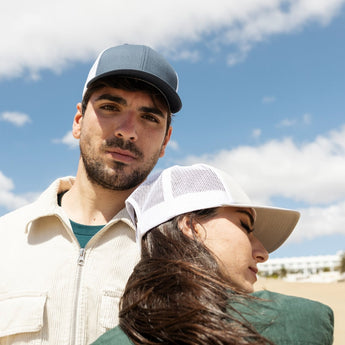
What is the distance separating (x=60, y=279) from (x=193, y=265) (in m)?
1.08

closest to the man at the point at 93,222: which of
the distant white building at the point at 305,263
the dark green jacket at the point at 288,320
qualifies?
the dark green jacket at the point at 288,320

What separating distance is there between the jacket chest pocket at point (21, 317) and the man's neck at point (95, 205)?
0.55 metres

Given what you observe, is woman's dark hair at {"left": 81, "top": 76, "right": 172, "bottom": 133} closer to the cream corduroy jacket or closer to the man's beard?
the man's beard

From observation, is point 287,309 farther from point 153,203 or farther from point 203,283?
point 153,203

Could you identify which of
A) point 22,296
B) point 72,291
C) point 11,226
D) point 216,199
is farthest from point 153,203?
point 11,226

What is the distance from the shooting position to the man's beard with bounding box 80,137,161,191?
8.75ft

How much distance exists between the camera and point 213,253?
180cm

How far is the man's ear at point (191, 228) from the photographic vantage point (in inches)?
72.1

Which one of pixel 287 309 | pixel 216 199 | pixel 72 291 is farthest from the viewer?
pixel 72 291

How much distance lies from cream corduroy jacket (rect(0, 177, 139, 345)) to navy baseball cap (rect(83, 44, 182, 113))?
79 cm

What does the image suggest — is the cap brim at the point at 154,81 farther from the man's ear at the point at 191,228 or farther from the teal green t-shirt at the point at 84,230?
the man's ear at the point at 191,228

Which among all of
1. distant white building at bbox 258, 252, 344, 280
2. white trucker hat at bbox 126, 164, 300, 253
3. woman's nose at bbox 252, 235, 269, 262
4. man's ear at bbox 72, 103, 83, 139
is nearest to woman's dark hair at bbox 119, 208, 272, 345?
white trucker hat at bbox 126, 164, 300, 253

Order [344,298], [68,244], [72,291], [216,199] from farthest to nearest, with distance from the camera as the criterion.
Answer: [344,298]
[68,244]
[72,291]
[216,199]

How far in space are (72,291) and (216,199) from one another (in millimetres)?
1019
